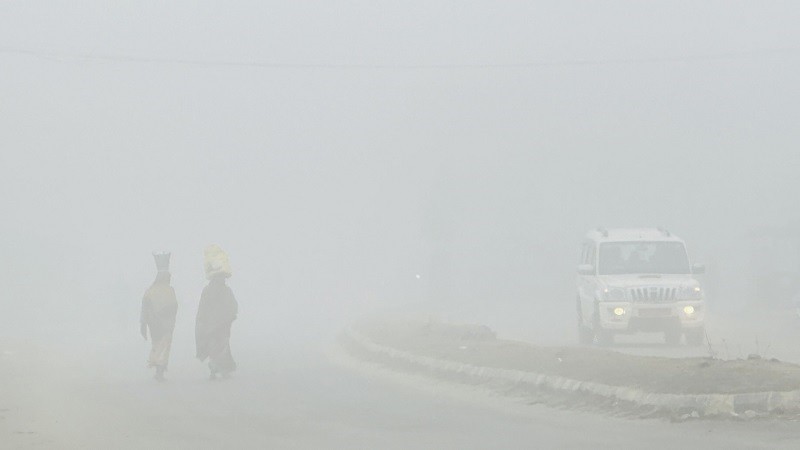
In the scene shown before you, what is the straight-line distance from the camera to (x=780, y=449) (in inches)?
456

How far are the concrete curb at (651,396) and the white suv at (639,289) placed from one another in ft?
26.6

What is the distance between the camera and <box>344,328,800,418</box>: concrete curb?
13.6 metres

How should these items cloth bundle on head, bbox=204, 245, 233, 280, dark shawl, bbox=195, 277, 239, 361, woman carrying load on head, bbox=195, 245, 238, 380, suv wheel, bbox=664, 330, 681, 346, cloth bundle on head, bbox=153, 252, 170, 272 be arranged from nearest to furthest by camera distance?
woman carrying load on head, bbox=195, 245, 238, 380 → dark shawl, bbox=195, 277, 239, 361 → cloth bundle on head, bbox=204, 245, 233, 280 → cloth bundle on head, bbox=153, 252, 170, 272 → suv wheel, bbox=664, 330, 681, 346

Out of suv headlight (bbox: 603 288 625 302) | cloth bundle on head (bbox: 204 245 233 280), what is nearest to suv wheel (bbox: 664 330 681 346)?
suv headlight (bbox: 603 288 625 302)

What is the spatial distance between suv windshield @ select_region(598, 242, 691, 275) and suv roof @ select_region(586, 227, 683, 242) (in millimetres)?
84

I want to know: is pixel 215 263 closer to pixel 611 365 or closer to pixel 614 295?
pixel 611 365

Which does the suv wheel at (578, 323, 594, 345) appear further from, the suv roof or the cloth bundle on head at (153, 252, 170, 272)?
the cloth bundle on head at (153, 252, 170, 272)

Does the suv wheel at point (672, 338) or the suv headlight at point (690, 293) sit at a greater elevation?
the suv headlight at point (690, 293)

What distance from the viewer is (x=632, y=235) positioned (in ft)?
98.1

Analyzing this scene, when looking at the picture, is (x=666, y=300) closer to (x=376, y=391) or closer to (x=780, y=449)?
(x=376, y=391)

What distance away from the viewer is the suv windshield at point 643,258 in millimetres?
29234

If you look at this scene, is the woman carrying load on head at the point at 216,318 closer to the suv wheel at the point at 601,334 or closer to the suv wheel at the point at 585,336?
the suv wheel at the point at 601,334

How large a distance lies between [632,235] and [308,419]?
1593 centimetres

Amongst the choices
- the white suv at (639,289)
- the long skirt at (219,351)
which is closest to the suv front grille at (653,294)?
the white suv at (639,289)
